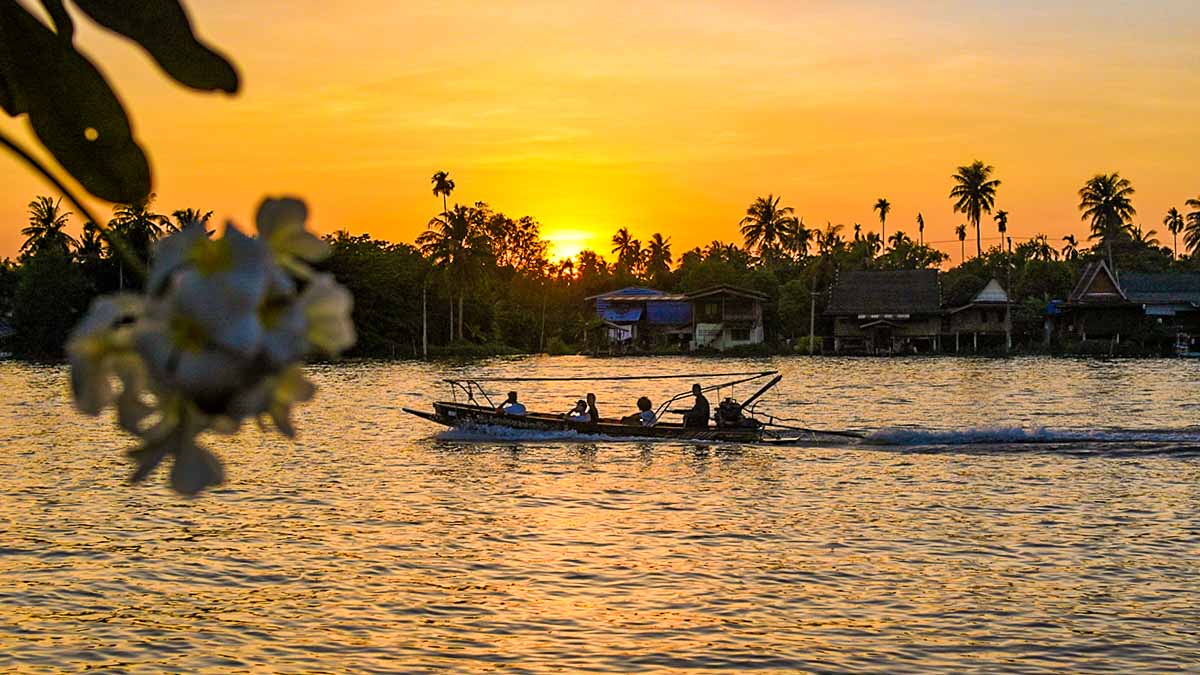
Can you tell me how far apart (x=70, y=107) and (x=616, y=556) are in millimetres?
13979

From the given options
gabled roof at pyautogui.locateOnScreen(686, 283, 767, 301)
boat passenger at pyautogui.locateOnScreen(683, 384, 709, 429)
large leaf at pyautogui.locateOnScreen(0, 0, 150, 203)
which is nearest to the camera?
large leaf at pyautogui.locateOnScreen(0, 0, 150, 203)

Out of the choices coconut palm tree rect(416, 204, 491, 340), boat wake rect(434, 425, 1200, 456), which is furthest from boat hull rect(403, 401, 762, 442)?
coconut palm tree rect(416, 204, 491, 340)

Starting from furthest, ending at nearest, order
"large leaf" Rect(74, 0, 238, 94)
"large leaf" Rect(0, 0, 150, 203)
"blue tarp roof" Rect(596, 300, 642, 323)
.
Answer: "blue tarp roof" Rect(596, 300, 642, 323) → "large leaf" Rect(0, 0, 150, 203) → "large leaf" Rect(74, 0, 238, 94)

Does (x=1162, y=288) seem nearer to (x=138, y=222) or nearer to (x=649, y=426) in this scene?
(x=649, y=426)

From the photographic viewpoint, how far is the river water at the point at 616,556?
1108cm

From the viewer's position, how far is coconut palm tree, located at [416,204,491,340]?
77.8m

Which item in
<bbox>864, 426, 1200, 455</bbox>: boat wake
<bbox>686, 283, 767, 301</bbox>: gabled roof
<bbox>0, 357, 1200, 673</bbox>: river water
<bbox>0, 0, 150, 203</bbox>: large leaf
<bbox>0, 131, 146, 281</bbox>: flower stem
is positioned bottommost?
<bbox>0, 357, 1200, 673</bbox>: river water

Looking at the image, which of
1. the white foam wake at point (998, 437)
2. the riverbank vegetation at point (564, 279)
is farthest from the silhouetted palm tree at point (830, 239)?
the white foam wake at point (998, 437)

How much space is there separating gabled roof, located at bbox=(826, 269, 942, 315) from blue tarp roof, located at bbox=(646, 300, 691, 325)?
11.2m

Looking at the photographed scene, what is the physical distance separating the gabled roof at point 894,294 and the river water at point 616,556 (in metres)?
47.6

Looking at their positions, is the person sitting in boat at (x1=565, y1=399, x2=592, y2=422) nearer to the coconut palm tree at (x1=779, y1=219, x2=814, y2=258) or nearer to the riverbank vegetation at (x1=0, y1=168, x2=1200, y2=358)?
the riverbank vegetation at (x1=0, y1=168, x2=1200, y2=358)

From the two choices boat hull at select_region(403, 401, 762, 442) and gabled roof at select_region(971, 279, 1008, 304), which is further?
gabled roof at select_region(971, 279, 1008, 304)

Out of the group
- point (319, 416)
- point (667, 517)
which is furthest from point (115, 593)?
point (319, 416)

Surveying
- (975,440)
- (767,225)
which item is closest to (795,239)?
(767,225)
